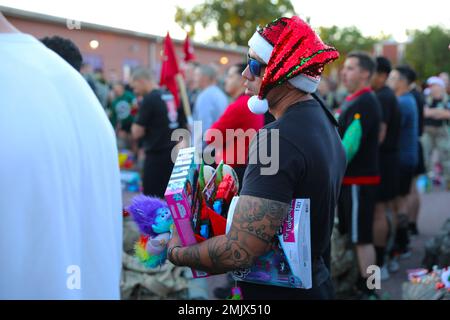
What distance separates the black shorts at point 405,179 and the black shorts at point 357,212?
4.91ft

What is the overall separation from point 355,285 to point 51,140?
157 inches

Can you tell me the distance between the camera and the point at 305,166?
5.79 feet

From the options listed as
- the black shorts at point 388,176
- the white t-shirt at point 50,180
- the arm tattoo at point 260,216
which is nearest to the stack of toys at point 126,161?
the black shorts at point 388,176

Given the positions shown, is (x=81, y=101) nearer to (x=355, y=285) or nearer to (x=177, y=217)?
(x=177, y=217)

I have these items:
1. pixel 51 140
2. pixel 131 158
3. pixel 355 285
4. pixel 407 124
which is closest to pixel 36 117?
pixel 51 140

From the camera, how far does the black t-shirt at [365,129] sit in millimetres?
4352

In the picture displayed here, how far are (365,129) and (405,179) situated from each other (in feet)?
6.11

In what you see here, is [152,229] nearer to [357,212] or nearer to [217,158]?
[217,158]

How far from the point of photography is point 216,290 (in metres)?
4.64

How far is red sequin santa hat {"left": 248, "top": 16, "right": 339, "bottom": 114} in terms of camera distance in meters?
1.88

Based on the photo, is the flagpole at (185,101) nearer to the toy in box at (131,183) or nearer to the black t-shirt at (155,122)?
the black t-shirt at (155,122)

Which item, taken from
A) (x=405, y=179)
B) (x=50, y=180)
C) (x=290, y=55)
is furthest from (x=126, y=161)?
(x=50, y=180)

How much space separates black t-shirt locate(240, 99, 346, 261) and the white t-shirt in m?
0.62

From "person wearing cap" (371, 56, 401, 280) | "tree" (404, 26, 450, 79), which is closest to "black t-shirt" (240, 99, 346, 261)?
"person wearing cap" (371, 56, 401, 280)
